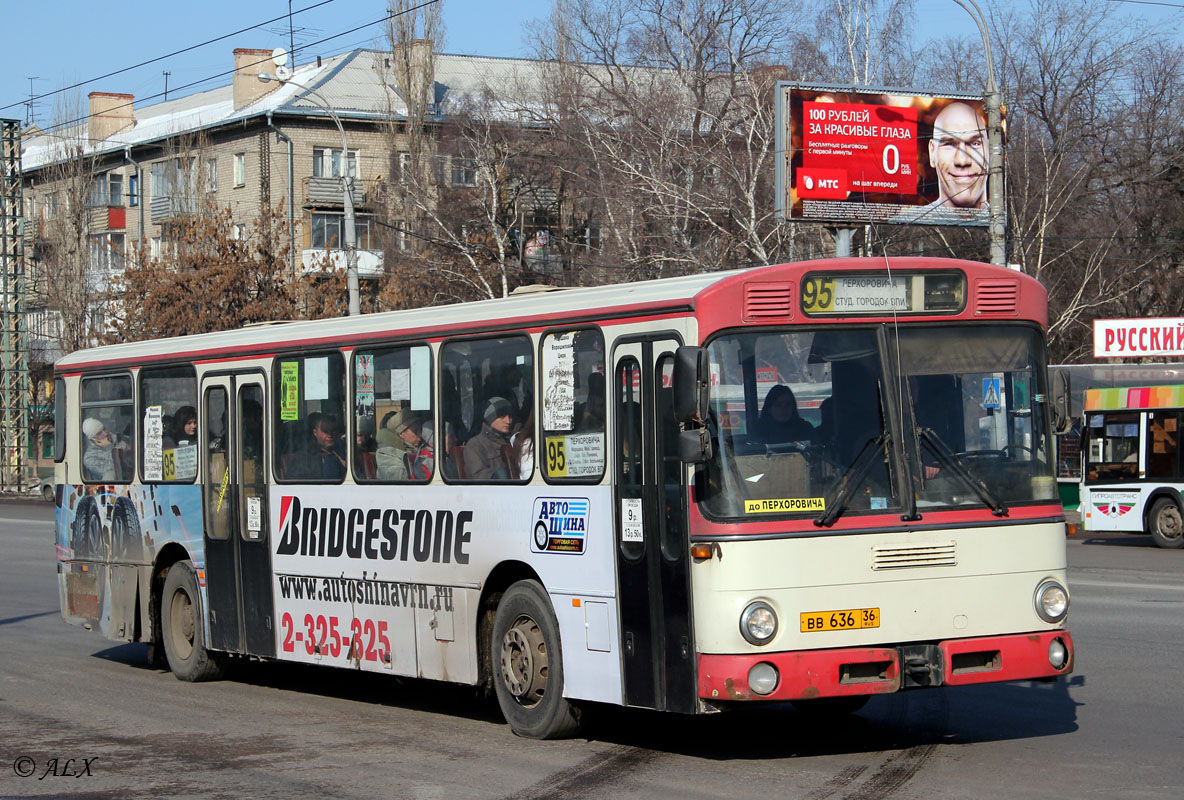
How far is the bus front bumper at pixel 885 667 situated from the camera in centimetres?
783

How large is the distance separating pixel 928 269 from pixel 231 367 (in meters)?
6.16

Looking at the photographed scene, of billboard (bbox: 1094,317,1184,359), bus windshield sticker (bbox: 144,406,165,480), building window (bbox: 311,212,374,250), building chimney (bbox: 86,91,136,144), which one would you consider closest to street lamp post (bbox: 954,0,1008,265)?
billboard (bbox: 1094,317,1184,359)

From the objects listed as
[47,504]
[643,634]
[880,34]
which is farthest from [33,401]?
[643,634]

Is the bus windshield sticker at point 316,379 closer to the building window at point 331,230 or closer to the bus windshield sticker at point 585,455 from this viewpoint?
the bus windshield sticker at point 585,455

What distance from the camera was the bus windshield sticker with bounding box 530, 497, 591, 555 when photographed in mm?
8945

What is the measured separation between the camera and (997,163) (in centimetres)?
2534

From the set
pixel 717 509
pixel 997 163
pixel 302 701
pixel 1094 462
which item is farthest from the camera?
pixel 1094 462

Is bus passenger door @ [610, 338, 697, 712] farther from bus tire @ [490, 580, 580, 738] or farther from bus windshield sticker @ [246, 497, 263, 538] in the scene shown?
bus windshield sticker @ [246, 497, 263, 538]

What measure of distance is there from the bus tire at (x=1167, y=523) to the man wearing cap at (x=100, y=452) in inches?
781

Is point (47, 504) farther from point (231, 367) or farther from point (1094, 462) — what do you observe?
point (231, 367)

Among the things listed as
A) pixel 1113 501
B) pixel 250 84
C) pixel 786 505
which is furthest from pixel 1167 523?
pixel 250 84

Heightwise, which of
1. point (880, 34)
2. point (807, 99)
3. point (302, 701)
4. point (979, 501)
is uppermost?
point (880, 34)

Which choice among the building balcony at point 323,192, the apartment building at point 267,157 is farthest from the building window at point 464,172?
the building balcony at point 323,192

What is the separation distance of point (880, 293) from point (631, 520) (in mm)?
1839
